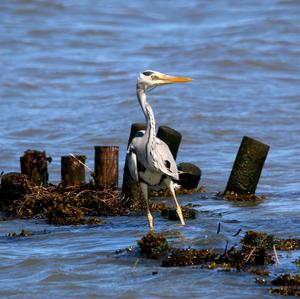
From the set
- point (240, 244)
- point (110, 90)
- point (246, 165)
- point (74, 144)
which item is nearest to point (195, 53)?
point (110, 90)

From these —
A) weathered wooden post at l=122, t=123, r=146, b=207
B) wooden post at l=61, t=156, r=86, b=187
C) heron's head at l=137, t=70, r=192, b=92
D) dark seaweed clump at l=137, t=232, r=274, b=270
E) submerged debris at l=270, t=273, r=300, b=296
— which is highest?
heron's head at l=137, t=70, r=192, b=92

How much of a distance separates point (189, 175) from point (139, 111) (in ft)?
24.0

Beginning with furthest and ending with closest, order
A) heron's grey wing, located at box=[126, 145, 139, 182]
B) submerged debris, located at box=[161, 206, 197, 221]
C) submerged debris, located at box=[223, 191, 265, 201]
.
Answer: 1. submerged debris, located at box=[223, 191, 265, 201]
2. submerged debris, located at box=[161, 206, 197, 221]
3. heron's grey wing, located at box=[126, 145, 139, 182]

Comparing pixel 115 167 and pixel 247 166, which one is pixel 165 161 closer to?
pixel 115 167

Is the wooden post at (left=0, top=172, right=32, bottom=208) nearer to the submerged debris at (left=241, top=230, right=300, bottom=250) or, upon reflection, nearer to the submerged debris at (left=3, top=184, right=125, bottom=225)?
the submerged debris at (left=3, top=184, right=125, bottom=225)

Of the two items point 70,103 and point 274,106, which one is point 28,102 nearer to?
point 70,103

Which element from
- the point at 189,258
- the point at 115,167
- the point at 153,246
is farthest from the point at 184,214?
the point at 189,258

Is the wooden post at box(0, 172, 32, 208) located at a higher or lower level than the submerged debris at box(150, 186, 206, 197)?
higher

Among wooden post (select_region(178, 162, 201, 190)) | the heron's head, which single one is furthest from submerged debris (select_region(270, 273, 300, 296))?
wooden post (select_region(178, 162, 201, 190))

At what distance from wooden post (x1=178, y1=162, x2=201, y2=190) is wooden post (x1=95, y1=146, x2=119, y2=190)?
957mm

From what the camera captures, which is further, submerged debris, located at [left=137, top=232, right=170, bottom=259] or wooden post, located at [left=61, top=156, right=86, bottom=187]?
wooden post, located at [left=61, top=156, right=86, bottom=187]

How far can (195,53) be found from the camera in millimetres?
23562

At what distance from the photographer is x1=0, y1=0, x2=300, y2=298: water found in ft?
26.0

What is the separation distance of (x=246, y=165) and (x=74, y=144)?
5.69 meters
